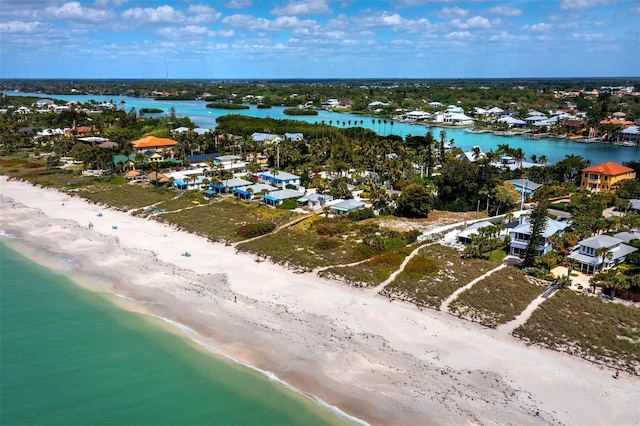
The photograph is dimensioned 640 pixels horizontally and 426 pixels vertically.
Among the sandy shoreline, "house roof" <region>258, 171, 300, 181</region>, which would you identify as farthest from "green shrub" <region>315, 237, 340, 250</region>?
"house roof" <region>258, 171, 300, 181</region>

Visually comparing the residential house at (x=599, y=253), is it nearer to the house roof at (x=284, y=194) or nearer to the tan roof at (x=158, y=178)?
the house roof at (x=284, y=194)

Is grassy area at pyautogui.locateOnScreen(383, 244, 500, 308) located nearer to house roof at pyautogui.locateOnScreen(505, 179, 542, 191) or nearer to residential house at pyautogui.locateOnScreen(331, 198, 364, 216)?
residential house at pyautogui.locateOnScreen(331, 198, 364, 216)

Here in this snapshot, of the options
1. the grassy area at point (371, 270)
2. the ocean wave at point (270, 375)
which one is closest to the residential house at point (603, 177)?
the grassy area at point (371, 270)

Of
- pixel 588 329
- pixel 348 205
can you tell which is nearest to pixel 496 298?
pixel 588 329

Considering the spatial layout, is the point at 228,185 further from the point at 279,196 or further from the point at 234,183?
the point at 279,196

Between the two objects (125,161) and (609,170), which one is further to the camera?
(125,161)

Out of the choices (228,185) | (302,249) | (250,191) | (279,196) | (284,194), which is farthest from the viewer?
(228,185)
